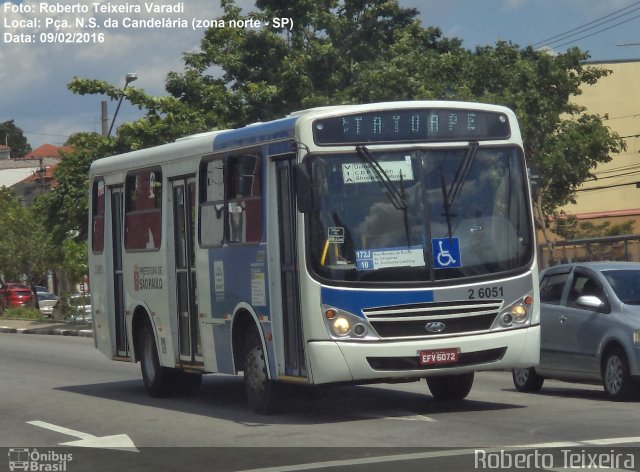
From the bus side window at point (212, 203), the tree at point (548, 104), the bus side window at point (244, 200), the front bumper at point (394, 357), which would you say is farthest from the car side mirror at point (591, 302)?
the tree at point (548, 104)

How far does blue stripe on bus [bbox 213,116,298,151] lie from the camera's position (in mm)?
12104

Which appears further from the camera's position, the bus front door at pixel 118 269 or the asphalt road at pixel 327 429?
the bus front door at pixel 118 269

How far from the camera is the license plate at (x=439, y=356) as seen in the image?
11523 millimetres

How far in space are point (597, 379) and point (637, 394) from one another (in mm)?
784

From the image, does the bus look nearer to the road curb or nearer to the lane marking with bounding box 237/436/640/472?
the lane marking with bounding box 237/436/640/472

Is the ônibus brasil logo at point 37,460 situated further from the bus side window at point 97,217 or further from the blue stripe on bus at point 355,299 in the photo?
the bus side window at point 97,217

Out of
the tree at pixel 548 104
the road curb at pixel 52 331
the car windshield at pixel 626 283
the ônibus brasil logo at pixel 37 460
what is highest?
the tree at pixel 548 104

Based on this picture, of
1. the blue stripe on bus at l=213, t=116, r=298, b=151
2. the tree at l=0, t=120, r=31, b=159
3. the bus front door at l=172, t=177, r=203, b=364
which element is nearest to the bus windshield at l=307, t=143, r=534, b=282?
the blue stripe on bus at l=213, t=116, r=298, b=151

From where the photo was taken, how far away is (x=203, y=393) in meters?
16.5

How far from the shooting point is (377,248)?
1154cm

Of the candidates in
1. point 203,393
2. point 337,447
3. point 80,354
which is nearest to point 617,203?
point 80,354

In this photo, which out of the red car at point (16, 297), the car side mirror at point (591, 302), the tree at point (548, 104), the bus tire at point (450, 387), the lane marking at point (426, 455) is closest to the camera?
the lane marking at point (426, 455)

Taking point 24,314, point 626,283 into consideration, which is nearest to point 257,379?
point 626,283

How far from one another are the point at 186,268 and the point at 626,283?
4.99 metres
